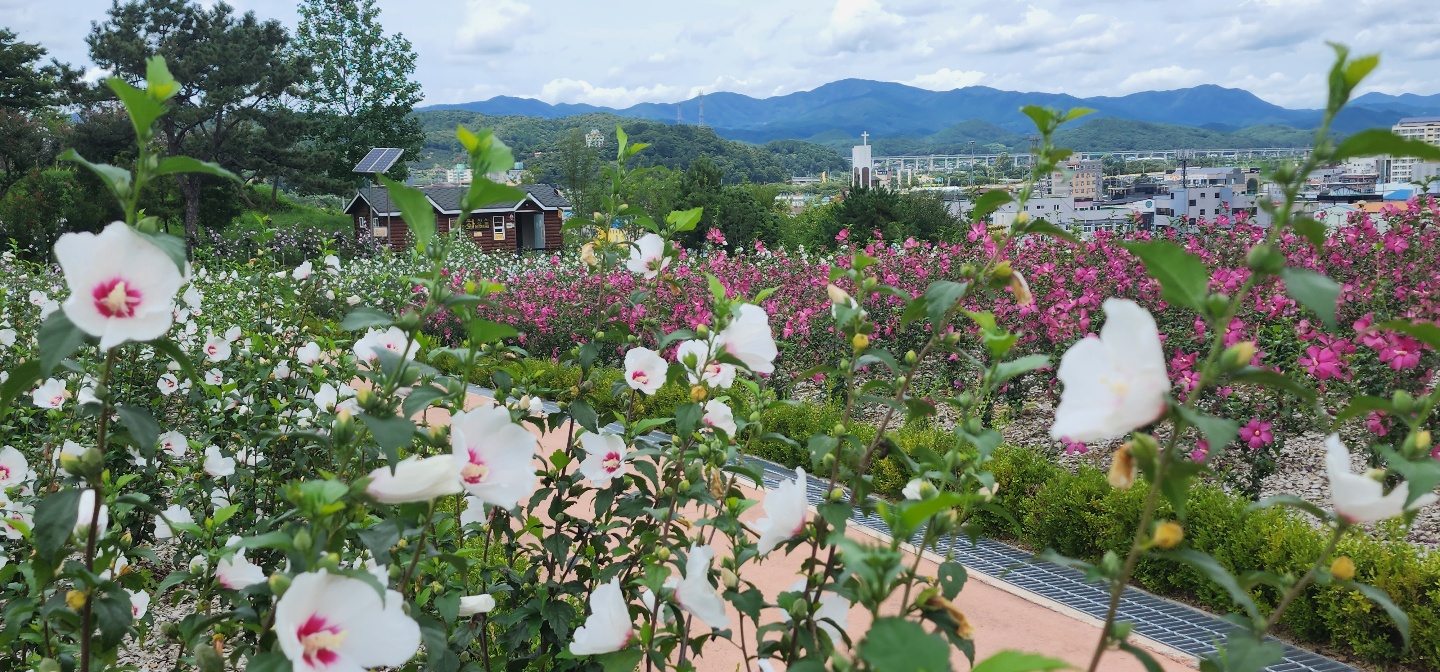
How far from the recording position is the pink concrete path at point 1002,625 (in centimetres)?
285

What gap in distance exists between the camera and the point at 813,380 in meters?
6.88

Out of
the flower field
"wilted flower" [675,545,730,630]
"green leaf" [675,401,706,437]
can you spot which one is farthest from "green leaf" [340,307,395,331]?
"green leaf" [675,401,706,437]

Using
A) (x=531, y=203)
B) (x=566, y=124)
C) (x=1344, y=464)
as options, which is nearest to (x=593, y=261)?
(x=1344, y=464)

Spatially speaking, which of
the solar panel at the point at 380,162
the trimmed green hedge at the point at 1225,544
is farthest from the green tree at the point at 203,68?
the trimmed green hedge at the point at 1225,544

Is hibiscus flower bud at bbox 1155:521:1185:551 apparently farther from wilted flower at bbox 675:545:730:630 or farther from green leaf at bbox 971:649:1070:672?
wilted flower at bbox 675:545:730:630

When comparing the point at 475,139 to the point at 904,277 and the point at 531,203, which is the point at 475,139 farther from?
the point at 531,203

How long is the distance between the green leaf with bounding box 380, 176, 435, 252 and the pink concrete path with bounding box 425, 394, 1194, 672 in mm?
1808

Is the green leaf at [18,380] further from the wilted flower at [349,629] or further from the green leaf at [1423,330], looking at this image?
Answer: the green leaf at [1423,330]

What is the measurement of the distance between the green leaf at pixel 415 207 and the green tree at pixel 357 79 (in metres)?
33.5

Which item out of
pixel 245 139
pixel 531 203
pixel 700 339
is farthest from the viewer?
pixel 531 203

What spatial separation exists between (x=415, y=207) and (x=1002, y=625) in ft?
8.97

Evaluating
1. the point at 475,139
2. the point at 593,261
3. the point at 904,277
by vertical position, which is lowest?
the point at 904,277

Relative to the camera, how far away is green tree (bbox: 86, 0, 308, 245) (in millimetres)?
24047

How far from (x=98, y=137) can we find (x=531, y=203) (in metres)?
13.0
